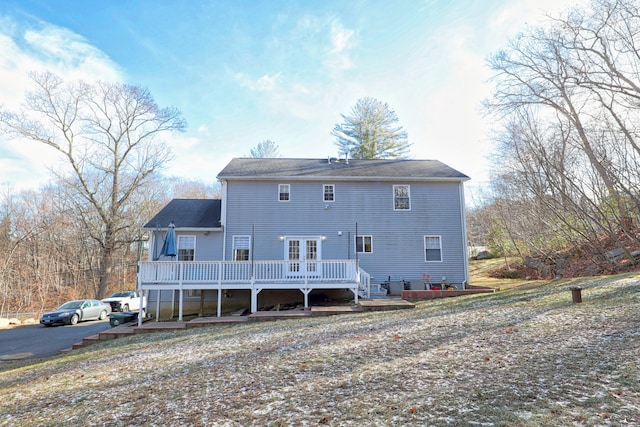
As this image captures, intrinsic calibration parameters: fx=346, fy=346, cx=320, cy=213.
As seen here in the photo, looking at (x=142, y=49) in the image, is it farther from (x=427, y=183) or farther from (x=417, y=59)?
(x=427, y=183)

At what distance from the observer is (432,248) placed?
15812 mm

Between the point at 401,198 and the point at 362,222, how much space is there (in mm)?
2206

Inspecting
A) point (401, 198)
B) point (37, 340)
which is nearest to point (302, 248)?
point (401, 198)

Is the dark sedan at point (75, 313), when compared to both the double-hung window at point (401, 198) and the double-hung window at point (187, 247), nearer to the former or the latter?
the double-hung window at point (187, 247)

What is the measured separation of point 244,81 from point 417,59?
777 cm

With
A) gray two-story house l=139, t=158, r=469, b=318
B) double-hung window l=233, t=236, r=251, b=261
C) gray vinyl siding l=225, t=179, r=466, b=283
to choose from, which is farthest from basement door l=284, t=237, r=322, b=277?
double-hung window l=233, t=236, r=251, b=261

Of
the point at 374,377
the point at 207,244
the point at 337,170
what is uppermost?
the point at 337,170

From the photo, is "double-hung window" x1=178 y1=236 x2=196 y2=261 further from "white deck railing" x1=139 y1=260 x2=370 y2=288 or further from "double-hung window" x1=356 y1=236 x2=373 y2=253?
"double-hung window" x1=356 y1=236 x2=373 y2=253

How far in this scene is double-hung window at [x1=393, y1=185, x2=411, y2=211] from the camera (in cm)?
1609

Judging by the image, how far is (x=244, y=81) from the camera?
16.2 m

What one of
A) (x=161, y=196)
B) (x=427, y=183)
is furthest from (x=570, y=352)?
(x=161, y=196)

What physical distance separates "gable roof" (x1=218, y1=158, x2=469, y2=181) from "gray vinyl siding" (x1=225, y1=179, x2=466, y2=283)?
36 centimetres

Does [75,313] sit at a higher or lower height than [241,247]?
lower

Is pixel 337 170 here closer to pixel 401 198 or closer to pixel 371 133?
pixel 401 198
